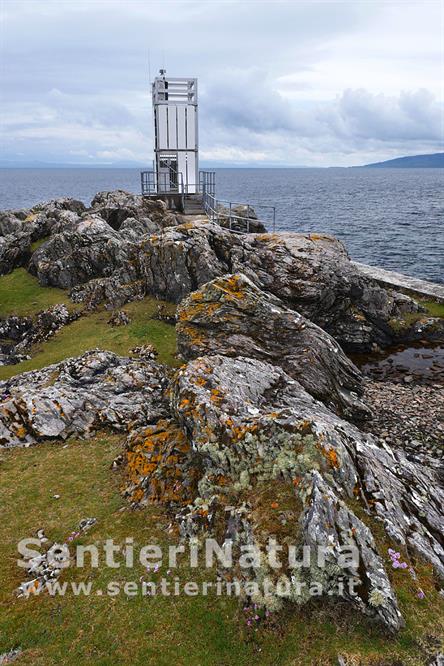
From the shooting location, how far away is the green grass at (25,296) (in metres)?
36.4

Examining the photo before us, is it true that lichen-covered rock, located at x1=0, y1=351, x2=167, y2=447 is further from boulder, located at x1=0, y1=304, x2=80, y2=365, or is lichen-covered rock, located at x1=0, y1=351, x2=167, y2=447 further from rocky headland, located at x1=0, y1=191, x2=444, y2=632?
boulder, located at x1=0, y1=304, x2=80, y2=365

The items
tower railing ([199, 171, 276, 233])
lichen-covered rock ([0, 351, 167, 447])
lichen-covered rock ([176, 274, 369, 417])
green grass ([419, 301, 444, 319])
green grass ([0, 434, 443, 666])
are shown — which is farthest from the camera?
tower railing ([199, 171, 276, 233])

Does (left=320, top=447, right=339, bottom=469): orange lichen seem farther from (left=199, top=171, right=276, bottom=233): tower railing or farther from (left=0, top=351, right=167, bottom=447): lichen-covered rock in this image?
(left=199, top=171, right=276, bottom=233): tower railing

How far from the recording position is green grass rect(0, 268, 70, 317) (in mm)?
36406

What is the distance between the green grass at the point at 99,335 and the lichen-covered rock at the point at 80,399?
4.22 metres

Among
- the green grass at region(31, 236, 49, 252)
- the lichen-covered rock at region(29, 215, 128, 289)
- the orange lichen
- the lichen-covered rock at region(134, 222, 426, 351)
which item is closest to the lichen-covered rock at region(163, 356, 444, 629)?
the orange lichen

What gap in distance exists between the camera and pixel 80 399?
Result: 19469 mm

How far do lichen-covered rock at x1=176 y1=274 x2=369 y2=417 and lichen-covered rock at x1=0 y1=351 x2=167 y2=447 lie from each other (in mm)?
3209

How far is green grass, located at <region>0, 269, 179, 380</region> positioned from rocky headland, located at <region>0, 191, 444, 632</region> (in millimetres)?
1080

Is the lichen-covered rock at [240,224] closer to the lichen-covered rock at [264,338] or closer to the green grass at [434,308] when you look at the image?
the green grass at [434,308]

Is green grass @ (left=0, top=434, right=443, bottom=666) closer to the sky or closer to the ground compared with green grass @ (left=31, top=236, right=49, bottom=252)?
closer to the ground

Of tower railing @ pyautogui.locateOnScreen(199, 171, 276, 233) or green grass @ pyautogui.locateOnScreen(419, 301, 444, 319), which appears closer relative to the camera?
green grass @ pyautogui.locateOnScreen(419, 301, 444, 319)

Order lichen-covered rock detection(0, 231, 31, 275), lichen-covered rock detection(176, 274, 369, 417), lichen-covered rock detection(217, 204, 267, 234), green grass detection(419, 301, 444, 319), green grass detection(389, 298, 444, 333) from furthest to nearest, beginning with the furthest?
lichen-covered rock detection(217, 204, 267, 234) → lichen-covered rock detection(0, 231, 31, 275) → green grass detection(419, 301, 444, 319) → green grass detection(389, 298, 444, 333) → lichen-covered rock detection(176, 274, 369, 417)

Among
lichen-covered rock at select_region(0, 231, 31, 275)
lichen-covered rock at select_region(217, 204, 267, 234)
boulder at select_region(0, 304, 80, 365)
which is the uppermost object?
lichen-covered rock at select_region(217, 204, 267, 234)
